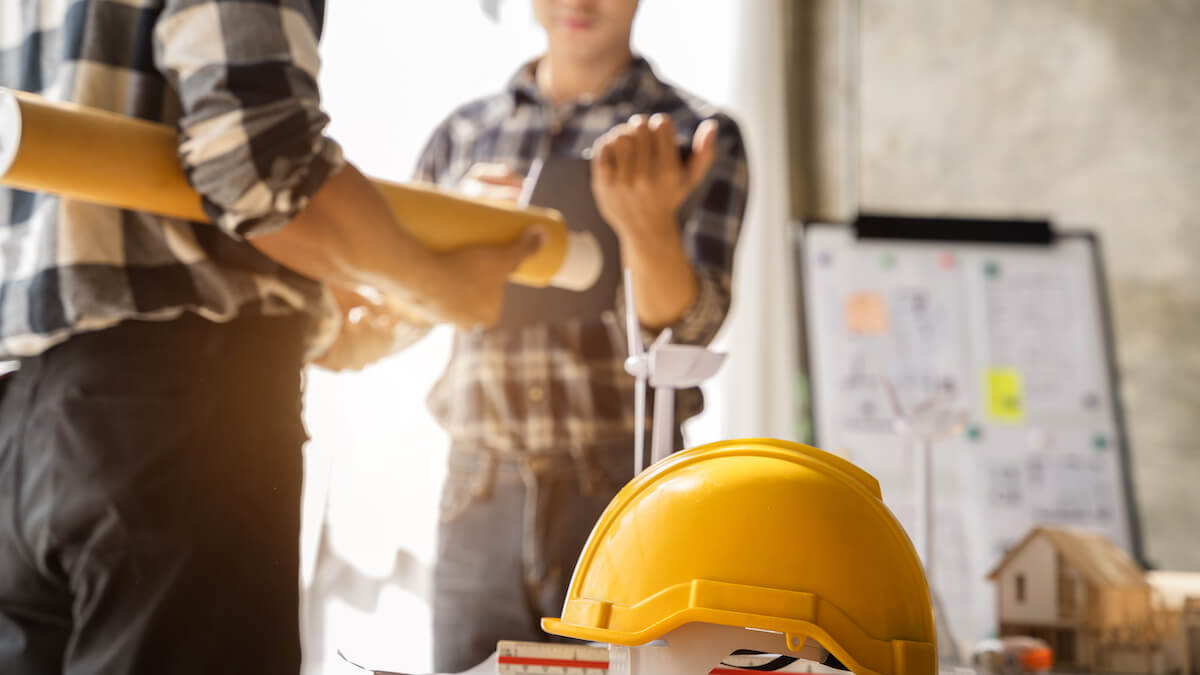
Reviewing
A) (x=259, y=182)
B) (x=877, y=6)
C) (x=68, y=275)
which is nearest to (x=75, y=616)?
(x=68, y=275)

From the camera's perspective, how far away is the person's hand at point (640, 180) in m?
1.52

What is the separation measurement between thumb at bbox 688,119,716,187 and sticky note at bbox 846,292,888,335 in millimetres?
1050

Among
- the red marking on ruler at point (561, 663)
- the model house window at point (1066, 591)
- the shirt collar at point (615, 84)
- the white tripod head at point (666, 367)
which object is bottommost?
the model house window at point (1066, 591)

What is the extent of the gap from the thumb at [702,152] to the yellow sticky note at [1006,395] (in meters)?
1.30

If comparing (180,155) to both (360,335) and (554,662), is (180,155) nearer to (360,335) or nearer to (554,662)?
(360,335)

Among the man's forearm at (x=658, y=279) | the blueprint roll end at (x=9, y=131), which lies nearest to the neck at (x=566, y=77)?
the man's forearm at (x=658, y=279)

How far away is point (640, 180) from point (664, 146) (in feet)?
0.24

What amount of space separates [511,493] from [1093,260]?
2045 millimetres

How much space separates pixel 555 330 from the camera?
1.48 m

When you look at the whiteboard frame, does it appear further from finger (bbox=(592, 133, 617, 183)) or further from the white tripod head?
the white tripod head

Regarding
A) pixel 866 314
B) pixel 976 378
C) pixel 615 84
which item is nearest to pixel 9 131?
pixel 615 84

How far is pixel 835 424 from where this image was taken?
8.19ft

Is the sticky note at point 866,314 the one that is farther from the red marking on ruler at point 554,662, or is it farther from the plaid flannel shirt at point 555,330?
the red marking on ruler at point 554,662

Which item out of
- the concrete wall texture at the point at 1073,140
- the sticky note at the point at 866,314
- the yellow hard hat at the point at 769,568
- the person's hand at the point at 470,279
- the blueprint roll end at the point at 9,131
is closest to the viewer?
the yellow hard hat at the point at 769,568
